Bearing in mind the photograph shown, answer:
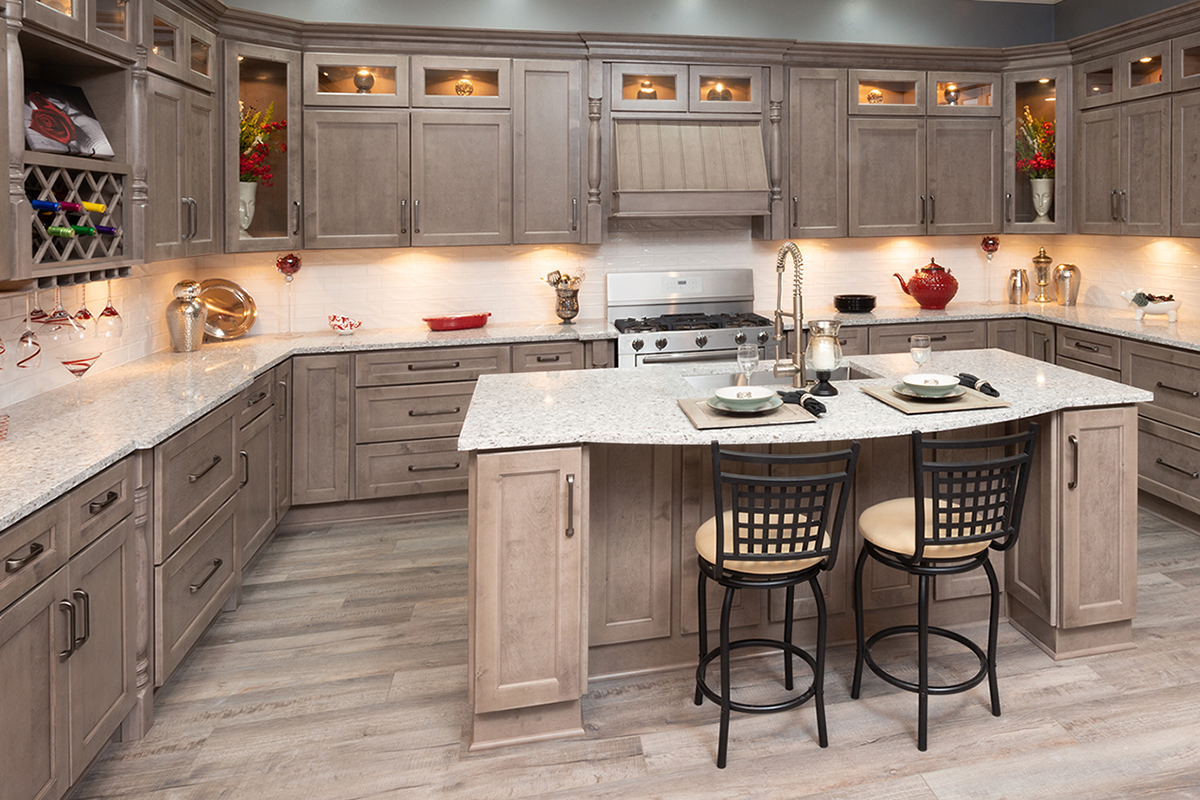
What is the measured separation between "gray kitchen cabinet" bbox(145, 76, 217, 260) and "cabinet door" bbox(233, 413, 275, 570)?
0.84 m

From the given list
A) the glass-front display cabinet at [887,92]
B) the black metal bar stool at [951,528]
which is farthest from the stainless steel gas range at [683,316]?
the black metal bar stool at [951,528]

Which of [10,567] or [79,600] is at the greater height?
[10,567]

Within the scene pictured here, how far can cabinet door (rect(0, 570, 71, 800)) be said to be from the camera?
1770mm

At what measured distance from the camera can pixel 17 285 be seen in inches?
101

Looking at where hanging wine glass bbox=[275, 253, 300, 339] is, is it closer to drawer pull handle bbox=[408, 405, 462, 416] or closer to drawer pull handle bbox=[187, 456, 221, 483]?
drawer pull handle bbox=[408, 405, 462, 416]

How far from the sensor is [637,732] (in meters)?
2.53

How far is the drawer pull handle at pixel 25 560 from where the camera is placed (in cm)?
177

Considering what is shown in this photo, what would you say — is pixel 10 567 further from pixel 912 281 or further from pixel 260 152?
pixel 912 281

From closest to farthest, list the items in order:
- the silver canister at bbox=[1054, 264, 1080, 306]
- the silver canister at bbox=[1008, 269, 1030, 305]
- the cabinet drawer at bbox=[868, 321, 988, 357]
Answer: the cabinet drawer at bbox=[868, 321, 988, 357], the silver canister at bbox=[1054, 264, 1080, 306], the silver canister at bbox=[1008, 269, 1030, 305]

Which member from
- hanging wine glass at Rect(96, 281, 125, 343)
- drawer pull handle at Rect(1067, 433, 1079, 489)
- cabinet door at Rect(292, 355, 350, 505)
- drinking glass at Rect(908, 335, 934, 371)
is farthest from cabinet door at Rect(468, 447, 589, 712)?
cabinet door at Rect(292, 355, 350, 505)

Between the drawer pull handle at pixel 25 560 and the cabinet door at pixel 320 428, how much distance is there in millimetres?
2509

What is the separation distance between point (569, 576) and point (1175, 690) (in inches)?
81.1

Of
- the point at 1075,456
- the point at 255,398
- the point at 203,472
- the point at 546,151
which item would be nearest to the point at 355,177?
the point at 546,151

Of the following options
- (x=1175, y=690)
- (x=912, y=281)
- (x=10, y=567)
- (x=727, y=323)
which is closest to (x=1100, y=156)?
(x=912, y=281)
